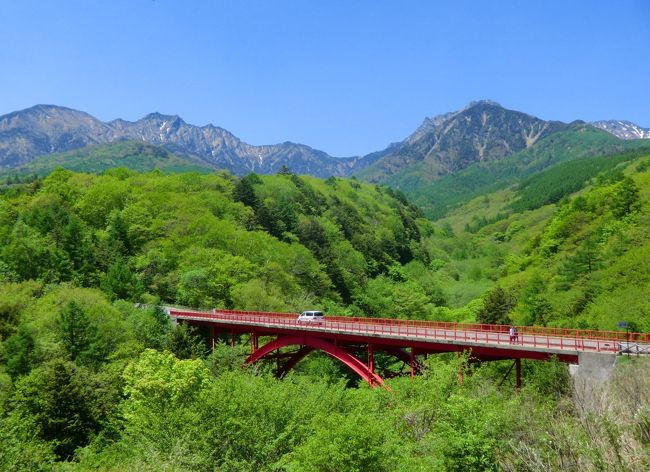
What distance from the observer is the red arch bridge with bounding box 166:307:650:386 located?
97.7 feet

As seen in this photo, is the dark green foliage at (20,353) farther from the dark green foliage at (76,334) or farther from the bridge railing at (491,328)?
the bridge railing at (491,328)

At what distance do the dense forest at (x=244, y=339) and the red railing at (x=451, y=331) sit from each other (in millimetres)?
2015

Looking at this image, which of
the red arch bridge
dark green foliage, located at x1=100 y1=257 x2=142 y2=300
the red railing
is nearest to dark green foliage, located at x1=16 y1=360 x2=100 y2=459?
the red arch bridge

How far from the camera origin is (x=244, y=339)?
5862 cm

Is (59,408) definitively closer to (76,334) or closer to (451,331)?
(76,334)

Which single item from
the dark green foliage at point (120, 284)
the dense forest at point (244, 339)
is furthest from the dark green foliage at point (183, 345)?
the dark green foliage at point (120, 284)

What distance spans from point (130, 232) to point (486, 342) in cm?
6211

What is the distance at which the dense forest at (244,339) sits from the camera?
2055cm

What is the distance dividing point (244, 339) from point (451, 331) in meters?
28.3

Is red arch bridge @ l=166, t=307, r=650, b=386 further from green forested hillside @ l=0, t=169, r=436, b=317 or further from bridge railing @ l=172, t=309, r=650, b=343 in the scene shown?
green forested hillside @ l=0, t=169, r=436, b=317

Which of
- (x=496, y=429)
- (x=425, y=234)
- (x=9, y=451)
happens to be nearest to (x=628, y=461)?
(x=496, y=429)

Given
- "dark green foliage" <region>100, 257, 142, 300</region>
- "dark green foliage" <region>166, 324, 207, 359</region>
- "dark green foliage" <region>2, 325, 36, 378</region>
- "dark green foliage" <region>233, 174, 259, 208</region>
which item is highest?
"dark green foliage" <region>233, 174, 259, 208</region>

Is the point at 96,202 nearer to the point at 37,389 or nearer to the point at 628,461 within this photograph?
the point at 37,389

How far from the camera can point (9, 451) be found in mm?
24266
